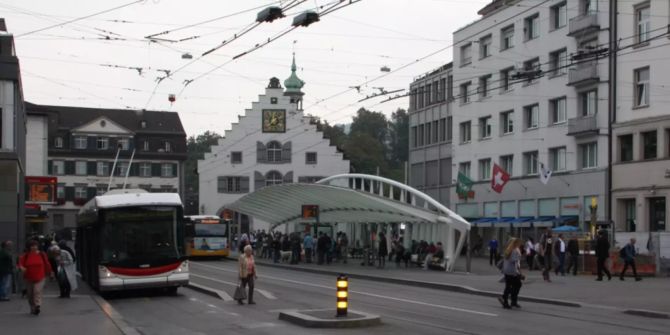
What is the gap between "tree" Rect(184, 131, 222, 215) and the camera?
119 m

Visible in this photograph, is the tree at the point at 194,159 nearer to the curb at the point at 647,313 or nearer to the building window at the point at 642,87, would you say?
the building window at the point at 642,87

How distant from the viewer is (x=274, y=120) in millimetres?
86062

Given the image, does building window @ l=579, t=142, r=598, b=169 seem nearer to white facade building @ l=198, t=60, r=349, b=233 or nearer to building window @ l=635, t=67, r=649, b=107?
building window @ l=635, t=67, r=649, b=107

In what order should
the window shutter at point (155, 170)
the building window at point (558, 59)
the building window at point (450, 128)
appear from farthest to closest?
1. the window shutter at point (155, 170)
2. the building window at point (450, 128)
3. the building window at point (558, 59)

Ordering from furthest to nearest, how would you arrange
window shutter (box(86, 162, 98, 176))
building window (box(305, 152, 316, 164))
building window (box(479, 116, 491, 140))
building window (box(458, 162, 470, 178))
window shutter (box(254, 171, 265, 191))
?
window shutter (box(86, 162, 98, 176)) < building window (box(305, 152, 316, 164)) < window shutter (box(254, 171, 265, 191)) < building window (box(458, 162, 470, 178)) < building window (box(479, 116, 491, 140))

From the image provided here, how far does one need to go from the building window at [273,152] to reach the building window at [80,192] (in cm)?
2087

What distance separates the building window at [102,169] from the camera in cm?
9500

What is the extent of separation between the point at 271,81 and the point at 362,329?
74.8m

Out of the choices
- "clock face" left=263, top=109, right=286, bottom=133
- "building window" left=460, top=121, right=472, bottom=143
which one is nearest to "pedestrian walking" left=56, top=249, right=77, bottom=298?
"building window" left=460, top=121, right=472, bottom=143

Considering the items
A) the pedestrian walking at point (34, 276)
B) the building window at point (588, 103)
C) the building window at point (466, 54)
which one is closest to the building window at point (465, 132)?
the building window at point (466, 54)

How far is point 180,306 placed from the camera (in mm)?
22438

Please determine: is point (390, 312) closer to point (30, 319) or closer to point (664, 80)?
point (30, 319)

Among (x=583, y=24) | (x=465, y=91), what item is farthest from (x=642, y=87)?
(x=465, y=91)

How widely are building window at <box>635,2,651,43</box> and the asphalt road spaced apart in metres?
22.3
